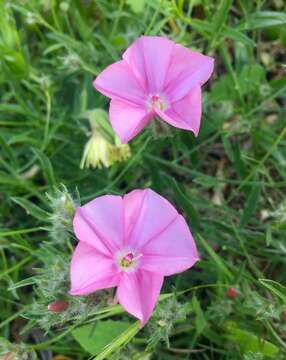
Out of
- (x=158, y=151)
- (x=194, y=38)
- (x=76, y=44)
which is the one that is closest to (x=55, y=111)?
(x=76, y=44)

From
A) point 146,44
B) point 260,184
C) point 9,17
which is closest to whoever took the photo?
point 146,44

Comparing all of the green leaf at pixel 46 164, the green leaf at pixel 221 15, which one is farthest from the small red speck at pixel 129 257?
the green leaf at pixel 221 15

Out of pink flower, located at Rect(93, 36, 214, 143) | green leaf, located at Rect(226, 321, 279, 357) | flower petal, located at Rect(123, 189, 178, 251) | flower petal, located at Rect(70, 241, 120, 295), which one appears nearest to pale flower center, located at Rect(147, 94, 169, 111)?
pink flower, located at Rect(93, 36, 214, 143)

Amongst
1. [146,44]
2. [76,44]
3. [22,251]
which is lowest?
[22,251]

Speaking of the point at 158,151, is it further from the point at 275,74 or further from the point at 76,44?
the point at 275,74

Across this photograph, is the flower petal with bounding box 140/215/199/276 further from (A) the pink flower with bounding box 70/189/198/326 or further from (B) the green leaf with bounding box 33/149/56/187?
(B) the green leaf with bounding box 33/149/56/187

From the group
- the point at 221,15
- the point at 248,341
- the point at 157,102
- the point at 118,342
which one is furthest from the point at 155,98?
the point at 248,341

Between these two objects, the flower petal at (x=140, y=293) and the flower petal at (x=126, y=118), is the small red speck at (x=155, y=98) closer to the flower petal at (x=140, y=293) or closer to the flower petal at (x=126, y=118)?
the flower petal at (x=126, y=118)
